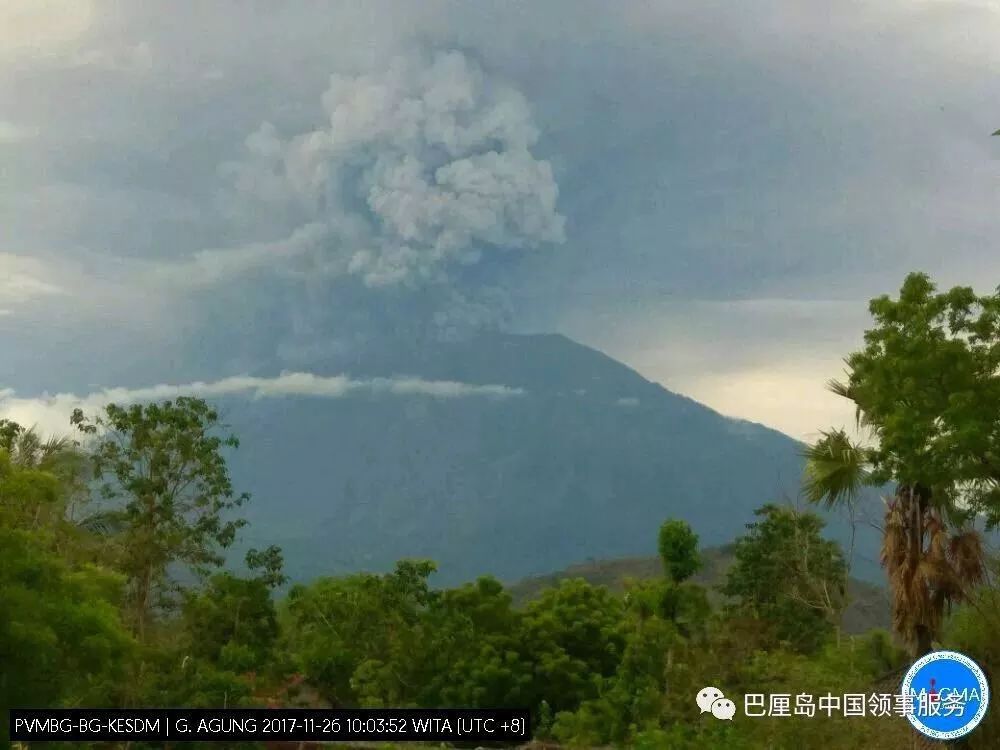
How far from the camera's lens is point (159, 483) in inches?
829

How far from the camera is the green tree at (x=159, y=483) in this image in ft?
68.8

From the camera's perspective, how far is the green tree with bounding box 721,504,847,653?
84.9ft

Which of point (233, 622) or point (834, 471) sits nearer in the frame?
point (834, 471)

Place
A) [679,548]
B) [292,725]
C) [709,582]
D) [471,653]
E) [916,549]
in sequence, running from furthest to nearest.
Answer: [709,582] → [471,653] → [679,548] → [916,549] → [292,725]

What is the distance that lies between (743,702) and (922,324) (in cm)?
559

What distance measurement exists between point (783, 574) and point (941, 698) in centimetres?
2014

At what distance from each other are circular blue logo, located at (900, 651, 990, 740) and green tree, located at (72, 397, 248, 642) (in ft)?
49.6

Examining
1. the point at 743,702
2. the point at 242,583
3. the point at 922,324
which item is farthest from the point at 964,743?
the point at 242,583

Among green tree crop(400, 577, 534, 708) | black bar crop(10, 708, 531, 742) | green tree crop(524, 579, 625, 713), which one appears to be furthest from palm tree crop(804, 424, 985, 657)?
green tree crop(400, 577, 534, 708)

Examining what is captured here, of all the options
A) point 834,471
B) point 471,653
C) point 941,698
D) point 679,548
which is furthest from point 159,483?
point 941,698

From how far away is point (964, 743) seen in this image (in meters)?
10.9

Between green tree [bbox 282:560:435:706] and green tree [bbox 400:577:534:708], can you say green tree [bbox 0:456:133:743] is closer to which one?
green tree [bbox 282:560:435:706]

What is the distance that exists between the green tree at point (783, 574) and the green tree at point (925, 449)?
9.90 meters

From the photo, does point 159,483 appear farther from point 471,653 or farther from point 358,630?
point 471,653
